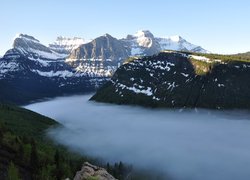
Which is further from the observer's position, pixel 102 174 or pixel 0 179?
pixel 0 179

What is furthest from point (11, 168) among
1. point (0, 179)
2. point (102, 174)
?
point (102, 174)

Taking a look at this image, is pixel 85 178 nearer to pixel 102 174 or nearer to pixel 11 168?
pixel 102 174

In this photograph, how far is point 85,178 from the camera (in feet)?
257

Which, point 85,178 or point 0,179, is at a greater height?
point 85,178

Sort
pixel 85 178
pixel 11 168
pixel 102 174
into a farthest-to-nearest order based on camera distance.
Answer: pixel 11 168 → pixel 102 174 → pixel 85 178

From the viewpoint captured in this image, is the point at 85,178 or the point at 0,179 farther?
the point at 0,179

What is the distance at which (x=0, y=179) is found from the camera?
193 meters

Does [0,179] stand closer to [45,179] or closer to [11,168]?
[11,168]

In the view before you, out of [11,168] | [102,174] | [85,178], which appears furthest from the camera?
[11,168]

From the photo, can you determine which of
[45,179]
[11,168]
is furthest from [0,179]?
[45,179]

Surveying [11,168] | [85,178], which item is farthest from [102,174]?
[11,168]

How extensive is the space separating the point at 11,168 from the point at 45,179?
18.1 metres

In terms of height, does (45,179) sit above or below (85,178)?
below

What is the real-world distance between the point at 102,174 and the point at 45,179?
120 metres
